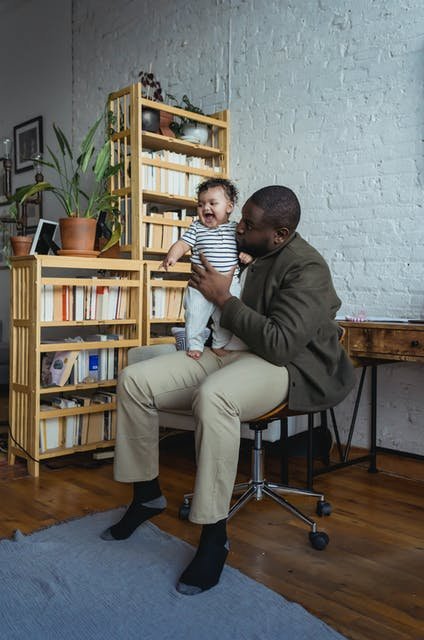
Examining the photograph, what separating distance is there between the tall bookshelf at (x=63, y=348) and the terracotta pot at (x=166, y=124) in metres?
0.94

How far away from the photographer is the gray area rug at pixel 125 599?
62.9 inches

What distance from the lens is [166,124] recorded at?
12.7 ft

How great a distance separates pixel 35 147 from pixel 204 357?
14.1 feet

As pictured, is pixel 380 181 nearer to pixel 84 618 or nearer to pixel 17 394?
pixel 17 394

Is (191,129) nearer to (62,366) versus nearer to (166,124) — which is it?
(166,124)

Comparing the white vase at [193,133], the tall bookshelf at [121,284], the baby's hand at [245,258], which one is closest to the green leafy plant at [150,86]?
the tall bookshelf at [121,284]

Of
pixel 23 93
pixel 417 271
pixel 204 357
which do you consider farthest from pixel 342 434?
pixel 23 93

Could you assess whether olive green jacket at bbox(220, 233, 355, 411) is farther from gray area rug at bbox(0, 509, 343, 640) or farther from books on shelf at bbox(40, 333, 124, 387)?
books on shelf at bbox(40, 333, 124, 387)

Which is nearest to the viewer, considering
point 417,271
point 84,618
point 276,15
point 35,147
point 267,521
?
point 84,618

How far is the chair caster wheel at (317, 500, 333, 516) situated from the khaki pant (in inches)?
27.1

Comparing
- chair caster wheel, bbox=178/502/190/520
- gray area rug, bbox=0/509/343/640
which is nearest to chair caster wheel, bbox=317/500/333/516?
chair caster wheel, bbox=178/502/190/520

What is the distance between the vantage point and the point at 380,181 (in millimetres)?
3264

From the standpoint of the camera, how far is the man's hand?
2.14 m

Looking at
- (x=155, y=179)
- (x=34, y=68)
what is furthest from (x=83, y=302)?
(x=34, y=68)
